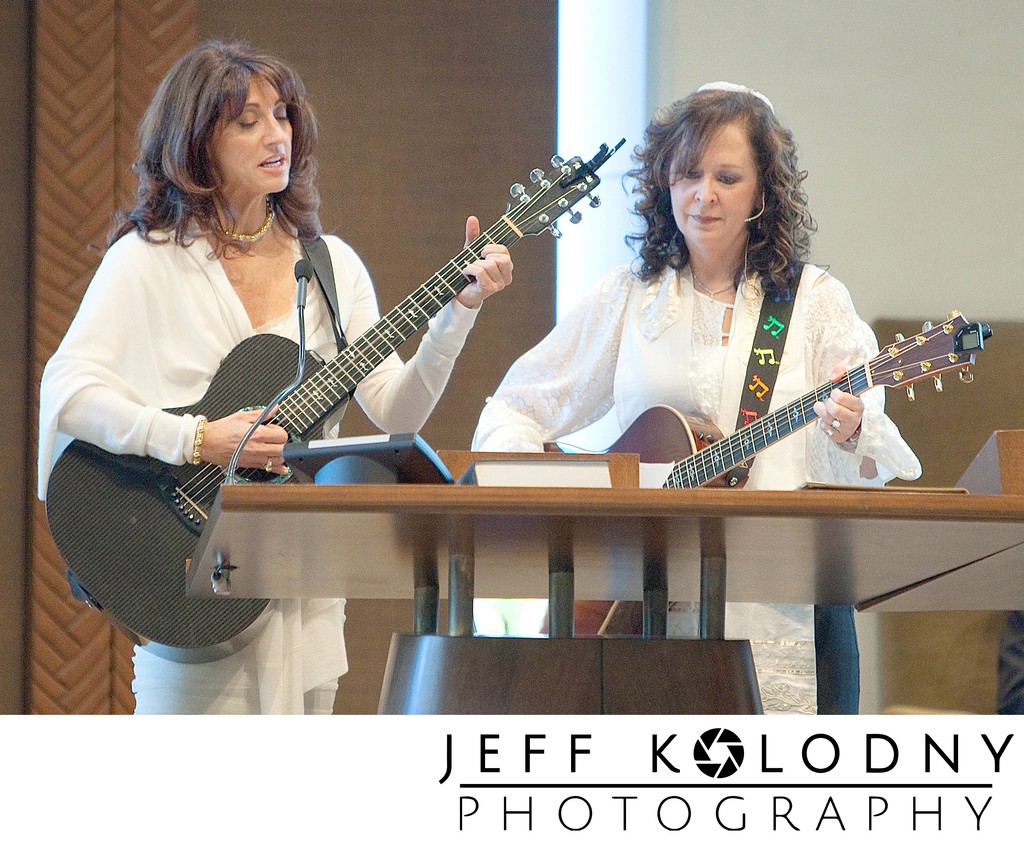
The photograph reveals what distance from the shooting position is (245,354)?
259cm

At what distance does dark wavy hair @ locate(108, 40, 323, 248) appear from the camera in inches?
108

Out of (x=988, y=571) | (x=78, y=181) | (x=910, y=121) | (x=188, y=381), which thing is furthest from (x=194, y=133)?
(x=910, y=121)

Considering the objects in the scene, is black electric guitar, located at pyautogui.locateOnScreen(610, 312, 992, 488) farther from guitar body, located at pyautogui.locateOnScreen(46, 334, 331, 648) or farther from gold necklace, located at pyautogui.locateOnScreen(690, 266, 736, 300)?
guitar body, located at pyautogui.locateOnScreen(46, 334, 331, 648)

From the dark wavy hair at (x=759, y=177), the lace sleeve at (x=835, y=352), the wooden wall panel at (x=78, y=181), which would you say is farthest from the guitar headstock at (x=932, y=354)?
the wooden wall panel at (x=78, y=181)

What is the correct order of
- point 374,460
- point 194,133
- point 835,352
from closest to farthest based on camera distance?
point 374,460
point 194,133
point 835,352

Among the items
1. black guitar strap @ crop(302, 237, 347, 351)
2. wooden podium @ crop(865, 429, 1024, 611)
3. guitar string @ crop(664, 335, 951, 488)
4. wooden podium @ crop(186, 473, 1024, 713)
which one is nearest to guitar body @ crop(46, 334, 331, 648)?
black guitar strap @ crop(302, 237, 347, 351)

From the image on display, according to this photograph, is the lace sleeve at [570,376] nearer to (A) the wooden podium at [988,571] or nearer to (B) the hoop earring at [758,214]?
(B) the hoop earring at [758,214]

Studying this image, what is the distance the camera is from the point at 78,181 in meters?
4.21

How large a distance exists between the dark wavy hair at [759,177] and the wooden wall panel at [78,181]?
1887 millimetres

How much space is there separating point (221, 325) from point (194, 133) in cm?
40
